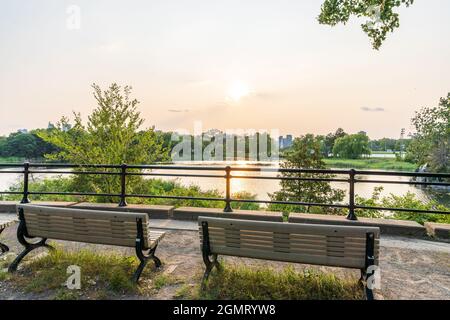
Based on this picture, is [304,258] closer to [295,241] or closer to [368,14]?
[295,241]

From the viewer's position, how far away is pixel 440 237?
564 cm

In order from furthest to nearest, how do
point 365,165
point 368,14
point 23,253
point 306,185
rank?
1. point 365,165
2. point 306,185
3. point 368,14
4. point 23,253

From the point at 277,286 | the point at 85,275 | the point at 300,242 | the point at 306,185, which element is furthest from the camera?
the point at 306,185

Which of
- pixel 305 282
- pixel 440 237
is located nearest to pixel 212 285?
pixel 305 282

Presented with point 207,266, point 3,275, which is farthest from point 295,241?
point 3,275

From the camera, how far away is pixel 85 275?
3842mm

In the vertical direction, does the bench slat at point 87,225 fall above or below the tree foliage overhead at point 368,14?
below

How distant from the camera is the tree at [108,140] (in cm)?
1145

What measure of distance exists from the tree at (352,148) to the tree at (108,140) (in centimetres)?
5099

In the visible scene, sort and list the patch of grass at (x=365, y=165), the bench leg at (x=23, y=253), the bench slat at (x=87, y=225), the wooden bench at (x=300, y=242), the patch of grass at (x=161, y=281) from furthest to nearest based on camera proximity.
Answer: the patch of grass at (x=365, y=165) → the bench leg at (x=23, y=253) → the bench slat at (x=87, y=225) → the patch of grass at (x=161, y=281) → the wooden bench at (x=300, y=242)

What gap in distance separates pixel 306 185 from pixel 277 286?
60.0ft

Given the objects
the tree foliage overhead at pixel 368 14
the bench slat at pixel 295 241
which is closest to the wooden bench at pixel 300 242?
the bench slat at pixel 295 241

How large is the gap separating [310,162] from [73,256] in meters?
20.8

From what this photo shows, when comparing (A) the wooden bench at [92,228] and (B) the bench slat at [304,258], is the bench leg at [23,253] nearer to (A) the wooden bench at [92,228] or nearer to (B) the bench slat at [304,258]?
(A) the wooden bench at [92,228]
